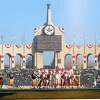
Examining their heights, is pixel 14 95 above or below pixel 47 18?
below

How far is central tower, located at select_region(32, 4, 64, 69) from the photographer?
88.6 metres

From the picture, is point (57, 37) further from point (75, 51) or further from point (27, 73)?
point (27, 73)

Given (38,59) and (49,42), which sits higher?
(49,42)

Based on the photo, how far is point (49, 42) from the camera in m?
→ 89.2

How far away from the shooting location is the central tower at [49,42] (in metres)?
88.6

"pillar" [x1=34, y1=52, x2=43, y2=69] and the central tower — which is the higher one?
the central tower

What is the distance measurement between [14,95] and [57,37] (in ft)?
263

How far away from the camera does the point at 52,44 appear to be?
292 ft

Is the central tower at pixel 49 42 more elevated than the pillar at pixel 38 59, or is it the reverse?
the central tower at pixel 49 42

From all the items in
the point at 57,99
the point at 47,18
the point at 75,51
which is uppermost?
the point at 47,18

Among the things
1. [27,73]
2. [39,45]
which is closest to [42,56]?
[39,45]

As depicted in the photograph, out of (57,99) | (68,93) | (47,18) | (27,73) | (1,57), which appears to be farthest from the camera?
(47,18)

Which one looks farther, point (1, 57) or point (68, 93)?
point (1, 57)

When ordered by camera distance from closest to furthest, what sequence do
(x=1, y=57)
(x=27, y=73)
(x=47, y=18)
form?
(x=27, y=73), (x=1, y=57), (x=47, y=18)
